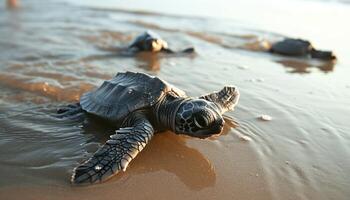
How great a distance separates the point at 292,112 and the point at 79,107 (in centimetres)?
240

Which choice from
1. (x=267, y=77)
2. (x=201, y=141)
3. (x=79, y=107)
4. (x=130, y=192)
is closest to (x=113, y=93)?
(x=79, y=107)

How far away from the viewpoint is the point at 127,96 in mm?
3494

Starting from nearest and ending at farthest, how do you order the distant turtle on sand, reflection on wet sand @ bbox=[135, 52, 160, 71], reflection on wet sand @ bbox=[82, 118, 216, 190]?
the distant turtle on sand → reflection on wet sand @ bbox=[82, 118, 216, 190] → reflection on wet sand @ bbox=[135, 52, 160, 71]

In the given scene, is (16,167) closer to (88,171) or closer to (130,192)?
(88,171)

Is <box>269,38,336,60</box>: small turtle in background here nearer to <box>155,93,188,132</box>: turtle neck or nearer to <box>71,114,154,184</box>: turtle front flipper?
<box>155,93,188,132</box>: turtle neck

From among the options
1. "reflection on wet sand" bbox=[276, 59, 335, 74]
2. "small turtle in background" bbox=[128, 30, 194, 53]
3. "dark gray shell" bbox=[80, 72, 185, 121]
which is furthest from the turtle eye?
"small turtle in background" bbox=[128, 30, 194, 53]

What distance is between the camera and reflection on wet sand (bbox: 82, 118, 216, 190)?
111 inches

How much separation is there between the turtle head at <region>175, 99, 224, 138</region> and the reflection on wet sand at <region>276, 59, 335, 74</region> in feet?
12.0

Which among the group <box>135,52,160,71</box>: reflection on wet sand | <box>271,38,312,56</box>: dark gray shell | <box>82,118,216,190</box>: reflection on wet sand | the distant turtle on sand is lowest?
<box>82,118,216,190</box>: reflection on wet sand

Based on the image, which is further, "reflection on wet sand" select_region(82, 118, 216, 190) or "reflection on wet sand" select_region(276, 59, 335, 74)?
"reflection on wet sand" select_region(276, 59, 335, 74)

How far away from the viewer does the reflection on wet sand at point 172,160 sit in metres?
2.82

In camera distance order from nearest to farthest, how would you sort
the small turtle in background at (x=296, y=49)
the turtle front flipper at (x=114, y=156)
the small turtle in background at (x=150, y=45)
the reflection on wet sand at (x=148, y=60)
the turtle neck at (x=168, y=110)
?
the turtle front flipper at (x=114, y=156) → the turtle neck at (x=168, y=110) → the reflection on wet sand at (x=148, y=60) → the small turtle in background at (x=150, y=45) → the small turtle in background at (x=296, y=49)

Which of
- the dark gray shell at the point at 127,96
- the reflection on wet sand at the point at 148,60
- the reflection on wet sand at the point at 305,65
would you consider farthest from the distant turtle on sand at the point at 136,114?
the reflection on wet sand at the point at 305,65

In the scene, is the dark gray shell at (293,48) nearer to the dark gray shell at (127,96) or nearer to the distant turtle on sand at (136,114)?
the distant turtle on sand at (136,114)
